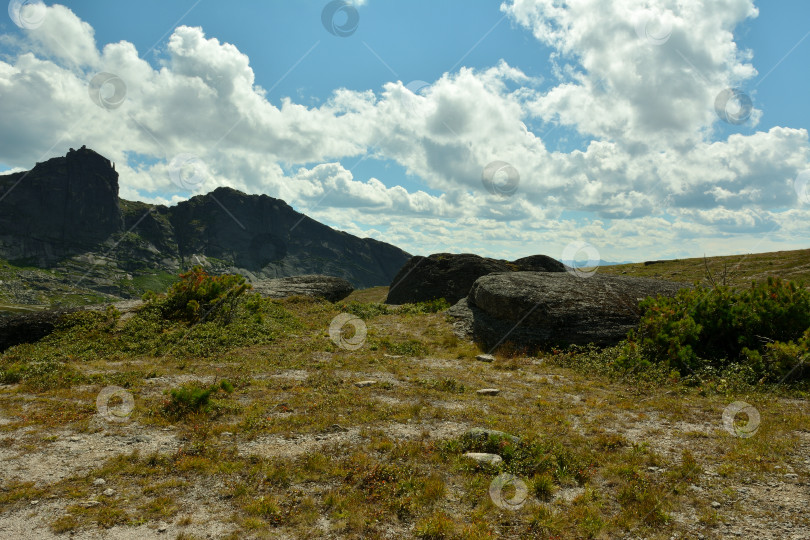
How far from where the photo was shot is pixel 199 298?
2497 cm

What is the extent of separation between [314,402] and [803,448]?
470 inches

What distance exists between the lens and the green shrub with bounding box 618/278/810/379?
1583cm

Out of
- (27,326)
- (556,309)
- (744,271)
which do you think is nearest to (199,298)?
(27,326)

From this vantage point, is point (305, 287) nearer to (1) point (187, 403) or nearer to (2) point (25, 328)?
(2) point (25, 328)

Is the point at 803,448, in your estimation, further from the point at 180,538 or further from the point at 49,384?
the point at 49,384

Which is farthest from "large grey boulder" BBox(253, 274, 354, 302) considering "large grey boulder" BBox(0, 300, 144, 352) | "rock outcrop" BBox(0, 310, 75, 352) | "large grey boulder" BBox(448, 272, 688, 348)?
"large grey boulder" BBox(448, 272, 688, 348)

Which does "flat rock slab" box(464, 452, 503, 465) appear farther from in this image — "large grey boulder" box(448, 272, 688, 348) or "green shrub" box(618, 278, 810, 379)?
"large grey boulder" box(448, 272, 688, 348)

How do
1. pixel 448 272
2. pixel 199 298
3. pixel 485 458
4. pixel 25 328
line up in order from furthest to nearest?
1. pixel 448 272
2. pixel 199 298
3. pixel 25 328
4. pixel 485 458

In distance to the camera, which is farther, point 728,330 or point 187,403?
point 728,330

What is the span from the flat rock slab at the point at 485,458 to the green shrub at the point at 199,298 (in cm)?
1901

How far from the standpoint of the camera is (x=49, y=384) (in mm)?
13922

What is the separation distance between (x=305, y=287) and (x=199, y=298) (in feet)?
46.4

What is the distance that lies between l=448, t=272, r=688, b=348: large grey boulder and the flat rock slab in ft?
41.6

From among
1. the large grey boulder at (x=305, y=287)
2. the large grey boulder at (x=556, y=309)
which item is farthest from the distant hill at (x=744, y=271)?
the large grey boulder at (x=305, y=287)
